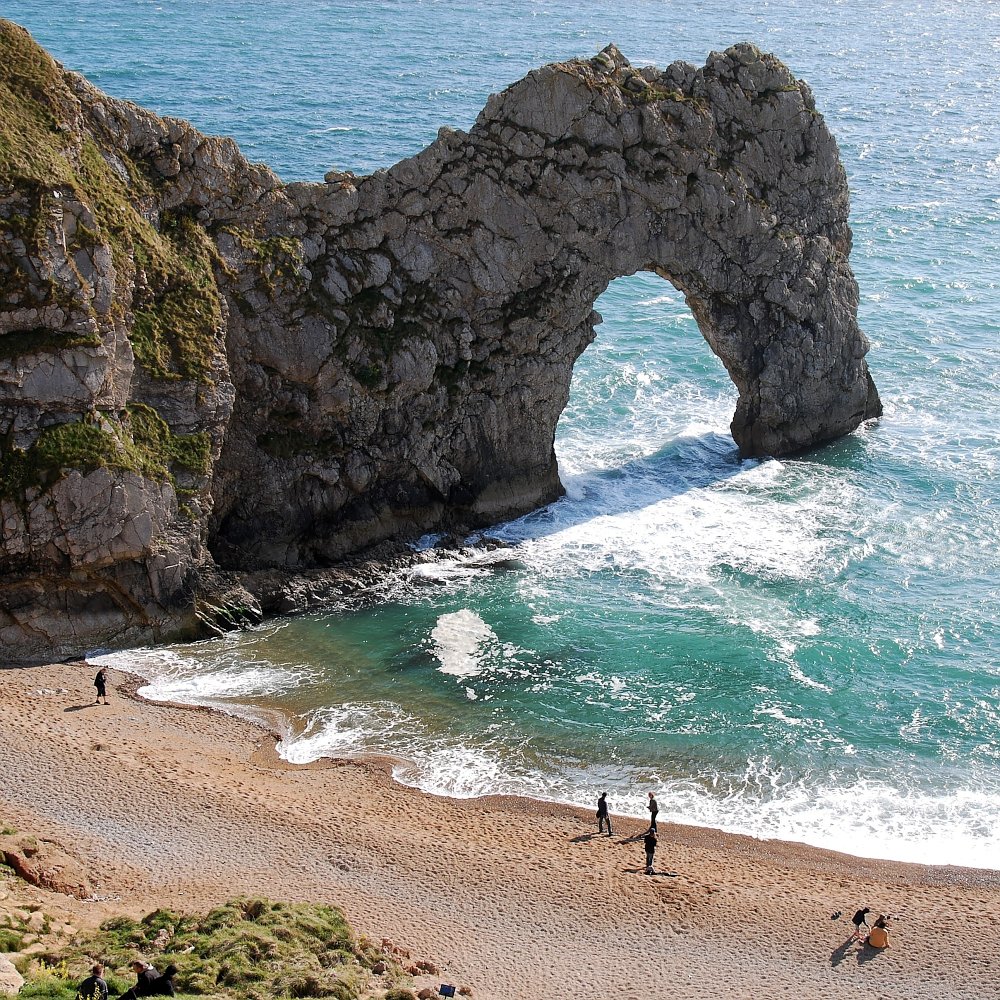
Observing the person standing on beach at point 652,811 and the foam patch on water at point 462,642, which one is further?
the foam patch on water at point 462,642

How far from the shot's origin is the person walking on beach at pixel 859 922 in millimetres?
34219

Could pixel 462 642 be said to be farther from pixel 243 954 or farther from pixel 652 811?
pixel 243 954

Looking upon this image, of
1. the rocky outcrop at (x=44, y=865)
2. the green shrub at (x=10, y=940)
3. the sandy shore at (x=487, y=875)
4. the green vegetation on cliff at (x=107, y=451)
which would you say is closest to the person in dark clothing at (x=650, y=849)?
the sandy shore at (x=487, y=875)

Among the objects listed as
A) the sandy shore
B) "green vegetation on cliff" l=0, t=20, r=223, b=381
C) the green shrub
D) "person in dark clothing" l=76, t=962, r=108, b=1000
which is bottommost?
the sandy shore

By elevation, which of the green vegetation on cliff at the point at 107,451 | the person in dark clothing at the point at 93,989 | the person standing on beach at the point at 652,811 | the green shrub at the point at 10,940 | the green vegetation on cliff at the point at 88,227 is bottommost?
the person standing on beach at the point at 652,811

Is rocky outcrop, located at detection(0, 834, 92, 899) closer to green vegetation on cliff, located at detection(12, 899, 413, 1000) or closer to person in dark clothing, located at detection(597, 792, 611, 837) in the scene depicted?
green vegetation on cliff, located at detection(12, 899, 413, 1000)

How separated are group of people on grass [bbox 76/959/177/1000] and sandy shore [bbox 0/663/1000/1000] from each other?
5.55m

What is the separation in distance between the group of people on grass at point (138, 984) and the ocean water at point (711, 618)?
49.7ft

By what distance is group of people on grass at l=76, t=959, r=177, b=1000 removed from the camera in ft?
82.3

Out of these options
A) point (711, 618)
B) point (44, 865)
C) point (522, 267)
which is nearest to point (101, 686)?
point (44, 865)

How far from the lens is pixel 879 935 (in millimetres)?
33875

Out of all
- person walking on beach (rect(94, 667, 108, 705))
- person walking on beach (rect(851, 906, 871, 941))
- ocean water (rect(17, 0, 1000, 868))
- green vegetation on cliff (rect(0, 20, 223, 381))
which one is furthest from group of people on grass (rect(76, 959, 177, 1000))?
green vegetation on cliff (rect(0, 20, 223, 381))

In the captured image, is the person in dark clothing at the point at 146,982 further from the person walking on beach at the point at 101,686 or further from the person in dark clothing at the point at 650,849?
the person walking on beach at the point at 101,686

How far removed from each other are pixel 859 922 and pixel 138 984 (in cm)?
1881
